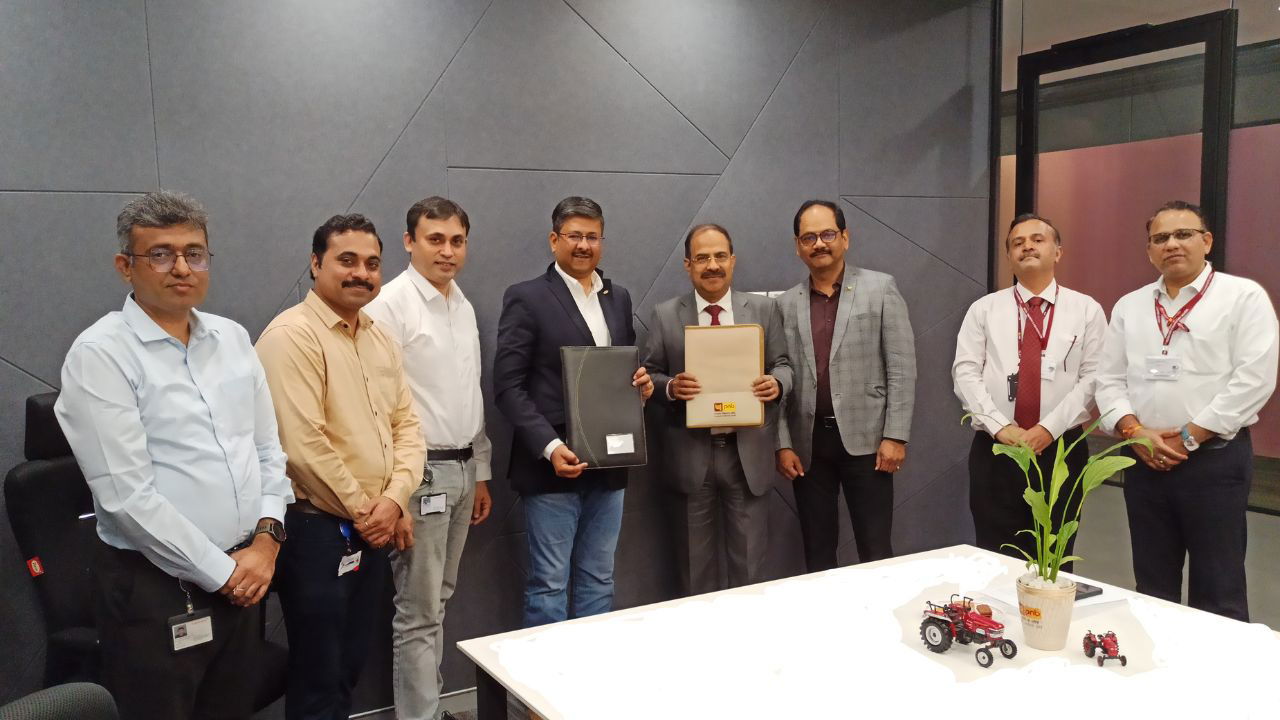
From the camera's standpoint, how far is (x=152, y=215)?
2.18 m

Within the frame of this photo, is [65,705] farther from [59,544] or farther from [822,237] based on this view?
[822,237]

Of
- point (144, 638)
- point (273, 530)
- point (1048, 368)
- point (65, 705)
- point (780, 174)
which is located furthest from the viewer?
point (780, 174)


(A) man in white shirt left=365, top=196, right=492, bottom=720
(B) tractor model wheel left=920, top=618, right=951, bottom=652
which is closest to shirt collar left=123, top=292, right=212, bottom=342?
(A) man in white shirt left=365, top=196, right=492, bottom=720

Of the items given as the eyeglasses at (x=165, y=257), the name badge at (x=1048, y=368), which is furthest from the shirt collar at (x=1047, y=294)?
the eyeglasses at (x=165, y=257)

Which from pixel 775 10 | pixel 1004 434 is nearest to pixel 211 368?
pixel 1004 434

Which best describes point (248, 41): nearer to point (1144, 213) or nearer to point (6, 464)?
point (6, 464)

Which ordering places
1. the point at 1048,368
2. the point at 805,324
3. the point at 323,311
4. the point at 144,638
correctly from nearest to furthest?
1. the point at 144,638
2. the point at 323,311
3. the point at 1048,368
4. the point at 805,324

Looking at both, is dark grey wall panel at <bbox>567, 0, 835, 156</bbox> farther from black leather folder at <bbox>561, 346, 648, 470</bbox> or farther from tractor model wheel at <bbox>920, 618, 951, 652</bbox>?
tractor model wheel at <bbox>920, 618, 951, 652</bbox>

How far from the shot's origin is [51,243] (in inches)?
114

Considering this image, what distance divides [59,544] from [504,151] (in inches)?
85.8

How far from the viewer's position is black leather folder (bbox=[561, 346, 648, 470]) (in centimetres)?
318

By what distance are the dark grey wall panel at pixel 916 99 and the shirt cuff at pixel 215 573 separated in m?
3.49

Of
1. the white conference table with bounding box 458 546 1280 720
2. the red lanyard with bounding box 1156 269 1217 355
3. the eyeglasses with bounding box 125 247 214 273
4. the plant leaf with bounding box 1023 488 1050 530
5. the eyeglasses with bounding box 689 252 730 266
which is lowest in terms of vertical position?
the white conference table with bounding box 458 546 1280 720

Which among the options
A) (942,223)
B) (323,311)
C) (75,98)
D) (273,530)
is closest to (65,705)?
(273,530)
